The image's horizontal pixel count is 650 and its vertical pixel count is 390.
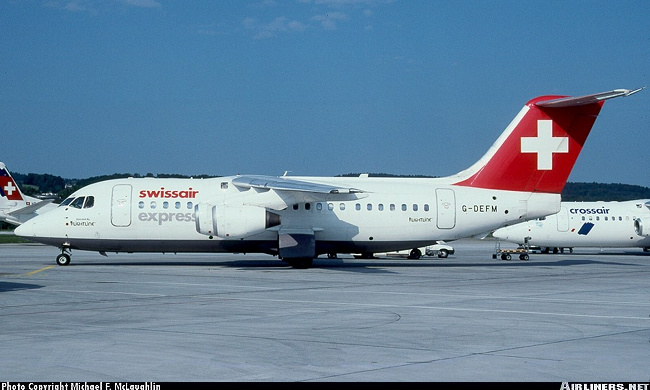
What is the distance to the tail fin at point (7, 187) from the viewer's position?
2014 inches

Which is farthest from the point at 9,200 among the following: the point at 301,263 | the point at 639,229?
the point at 639,229

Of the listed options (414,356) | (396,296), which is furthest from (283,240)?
(414,356)

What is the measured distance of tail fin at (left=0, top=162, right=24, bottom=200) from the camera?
51.2 m

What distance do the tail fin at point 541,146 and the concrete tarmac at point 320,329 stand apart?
7278 mm

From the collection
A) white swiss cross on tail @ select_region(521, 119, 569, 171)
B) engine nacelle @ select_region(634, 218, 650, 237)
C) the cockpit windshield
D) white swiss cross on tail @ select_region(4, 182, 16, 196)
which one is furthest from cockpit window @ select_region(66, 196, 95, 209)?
engine nacelle @ select_region(634, 218, 650, 237)

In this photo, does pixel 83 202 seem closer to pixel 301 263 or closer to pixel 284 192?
pixel 284 192

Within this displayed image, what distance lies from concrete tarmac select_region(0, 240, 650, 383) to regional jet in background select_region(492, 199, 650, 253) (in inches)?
902

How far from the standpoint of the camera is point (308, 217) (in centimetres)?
3008

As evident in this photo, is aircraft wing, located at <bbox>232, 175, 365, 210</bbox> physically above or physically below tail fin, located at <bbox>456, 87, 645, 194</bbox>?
below

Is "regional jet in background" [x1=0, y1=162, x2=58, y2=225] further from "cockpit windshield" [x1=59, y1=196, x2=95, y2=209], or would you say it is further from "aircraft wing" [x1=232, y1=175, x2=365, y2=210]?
"aircraft wing" [x1=232, y1=175, x2=365, y2=210]

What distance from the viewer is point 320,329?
13.1m

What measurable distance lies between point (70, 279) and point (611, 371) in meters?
18.0

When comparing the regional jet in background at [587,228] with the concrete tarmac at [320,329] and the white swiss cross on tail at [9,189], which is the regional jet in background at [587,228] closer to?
the concrete tarmac at [320,329]

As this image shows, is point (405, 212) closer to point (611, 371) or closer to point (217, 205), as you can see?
point (217, 205)
